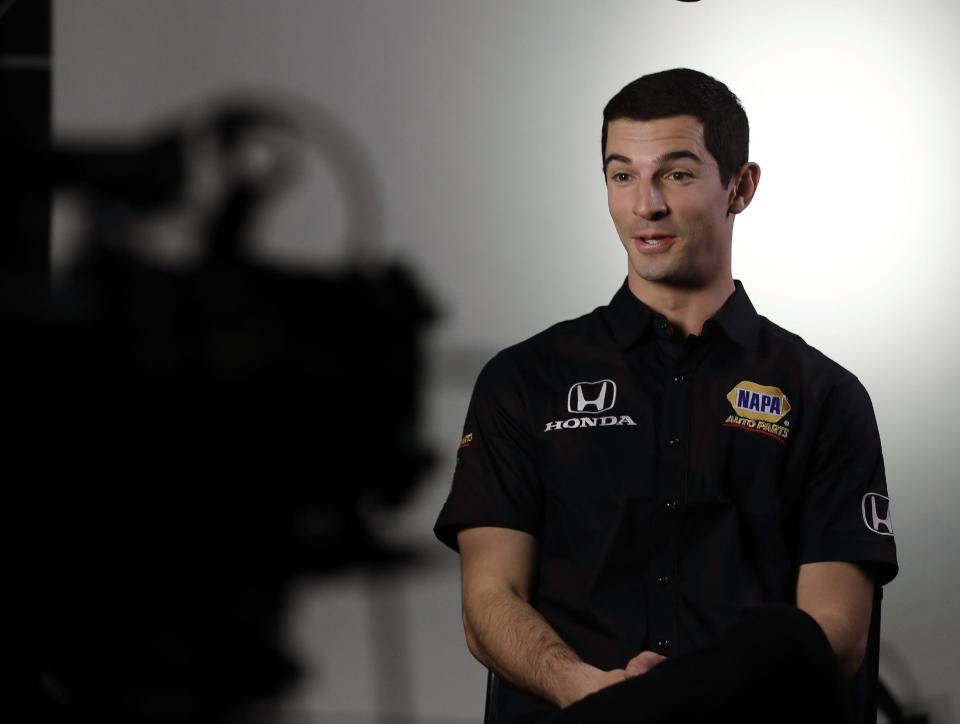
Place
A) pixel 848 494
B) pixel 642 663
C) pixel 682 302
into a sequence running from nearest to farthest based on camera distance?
1. pixel 642 663
2. pixel 848 494
3. pixel 682 302

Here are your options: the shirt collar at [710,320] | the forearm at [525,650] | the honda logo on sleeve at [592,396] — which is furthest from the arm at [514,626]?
Result: the shirt collar at [710,320]

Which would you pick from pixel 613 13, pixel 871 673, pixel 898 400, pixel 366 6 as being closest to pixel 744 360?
pixel 871 673

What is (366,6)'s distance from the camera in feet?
6.32

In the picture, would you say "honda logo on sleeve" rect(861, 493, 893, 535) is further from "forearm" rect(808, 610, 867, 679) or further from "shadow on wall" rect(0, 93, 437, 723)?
"shadow on wall" rect(0, 93, 437, 723)

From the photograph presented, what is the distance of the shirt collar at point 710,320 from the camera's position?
1.41 metres

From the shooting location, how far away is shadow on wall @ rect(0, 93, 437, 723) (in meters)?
1.86

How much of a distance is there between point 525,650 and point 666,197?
521 mm

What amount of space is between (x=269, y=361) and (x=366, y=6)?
22.4 inches

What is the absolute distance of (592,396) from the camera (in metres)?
1.40

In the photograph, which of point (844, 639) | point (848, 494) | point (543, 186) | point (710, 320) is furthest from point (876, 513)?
point (543, 186)

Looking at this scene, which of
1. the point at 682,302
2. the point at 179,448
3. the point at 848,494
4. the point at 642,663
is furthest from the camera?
the point at 179,448

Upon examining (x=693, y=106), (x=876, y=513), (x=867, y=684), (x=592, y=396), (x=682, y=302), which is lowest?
(x=867, y=684)

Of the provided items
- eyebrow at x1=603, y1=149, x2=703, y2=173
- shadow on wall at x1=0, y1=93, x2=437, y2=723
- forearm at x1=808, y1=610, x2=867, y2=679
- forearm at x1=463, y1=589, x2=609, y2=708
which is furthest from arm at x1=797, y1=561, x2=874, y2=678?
shadow on wall at x1=0, y1=93, x2=437, y2=723

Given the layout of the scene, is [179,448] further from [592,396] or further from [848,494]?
A: [848,494]
